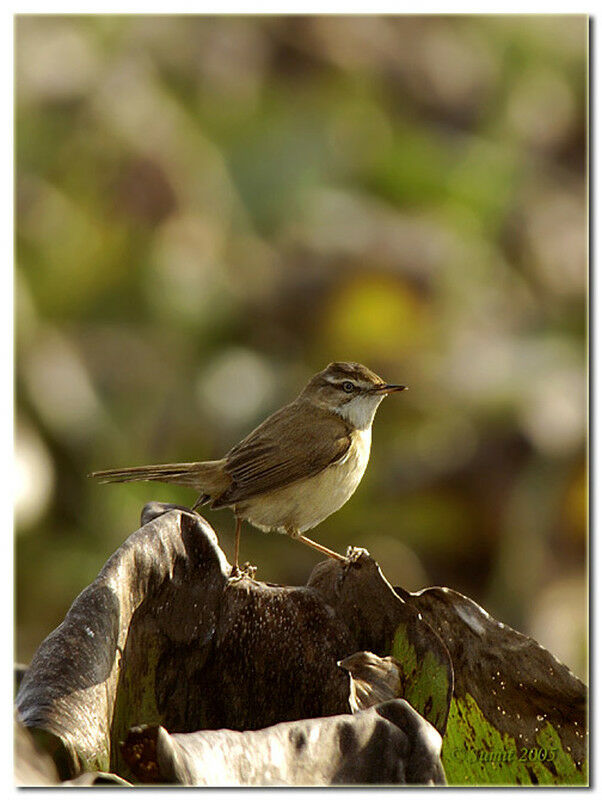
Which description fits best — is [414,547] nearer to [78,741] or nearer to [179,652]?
[179,652]

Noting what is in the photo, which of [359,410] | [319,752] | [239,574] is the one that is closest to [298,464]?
[359,410]

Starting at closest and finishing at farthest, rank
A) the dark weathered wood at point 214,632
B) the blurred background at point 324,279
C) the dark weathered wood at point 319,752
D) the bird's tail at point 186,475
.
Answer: the dark weathered wood at point 319,752 < the dark weathered wood at point 214,632 < the bird's tail at point 186,475 < the blurred background at point 324,279

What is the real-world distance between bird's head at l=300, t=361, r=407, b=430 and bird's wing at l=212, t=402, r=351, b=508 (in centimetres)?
2

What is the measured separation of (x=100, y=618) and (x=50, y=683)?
0.31 ft

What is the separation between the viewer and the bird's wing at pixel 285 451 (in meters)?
2.70

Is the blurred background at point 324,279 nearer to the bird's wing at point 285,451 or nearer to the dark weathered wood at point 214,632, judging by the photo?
the bird's wing at point 285,451

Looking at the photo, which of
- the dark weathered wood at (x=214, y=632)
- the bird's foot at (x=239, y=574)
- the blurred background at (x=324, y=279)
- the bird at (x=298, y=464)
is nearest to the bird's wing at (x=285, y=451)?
the bird at (x=298, y=464)

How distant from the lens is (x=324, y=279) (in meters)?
4.07

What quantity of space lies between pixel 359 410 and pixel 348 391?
65 millimetres

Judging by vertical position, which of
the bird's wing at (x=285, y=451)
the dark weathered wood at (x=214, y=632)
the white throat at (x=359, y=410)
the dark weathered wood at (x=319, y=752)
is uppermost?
the white throat at (x=359, y=410)

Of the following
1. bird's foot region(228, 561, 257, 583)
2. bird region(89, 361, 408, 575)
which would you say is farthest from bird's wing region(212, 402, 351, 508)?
bird's foot region(228, 561, 257, 583)

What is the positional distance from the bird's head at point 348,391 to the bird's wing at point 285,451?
0.02m

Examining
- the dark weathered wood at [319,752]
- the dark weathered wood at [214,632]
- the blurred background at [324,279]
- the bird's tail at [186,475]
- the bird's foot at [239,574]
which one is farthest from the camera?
the blurred background at [324,279]

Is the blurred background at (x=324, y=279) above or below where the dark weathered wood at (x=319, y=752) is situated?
above
